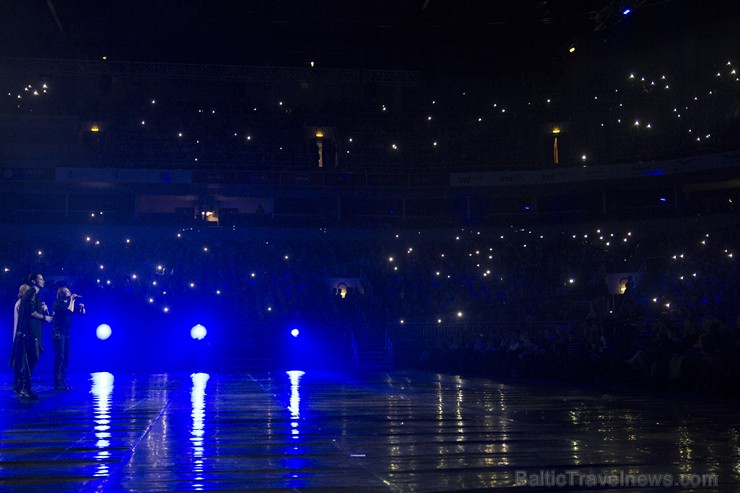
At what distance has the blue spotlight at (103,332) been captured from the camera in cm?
2573

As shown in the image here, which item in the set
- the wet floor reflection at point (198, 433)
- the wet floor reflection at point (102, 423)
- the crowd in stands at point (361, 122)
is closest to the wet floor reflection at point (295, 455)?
the wet floor reflection at point (198, 433)

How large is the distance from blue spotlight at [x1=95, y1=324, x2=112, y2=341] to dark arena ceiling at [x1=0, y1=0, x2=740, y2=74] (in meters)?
12.5

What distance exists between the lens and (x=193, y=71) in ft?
112

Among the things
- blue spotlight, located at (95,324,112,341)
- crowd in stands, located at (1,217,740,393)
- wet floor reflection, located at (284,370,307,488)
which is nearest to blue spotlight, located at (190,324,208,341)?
crowd in stands, located at (1,217,740,393)

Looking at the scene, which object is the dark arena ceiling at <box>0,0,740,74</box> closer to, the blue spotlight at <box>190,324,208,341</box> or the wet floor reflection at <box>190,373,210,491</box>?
the blue spotlight at <box>190,324,208,341</box>

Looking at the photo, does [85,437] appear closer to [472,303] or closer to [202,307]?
[202,307]

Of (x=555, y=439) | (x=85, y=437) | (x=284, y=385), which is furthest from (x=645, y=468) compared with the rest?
(x=284, y=385)

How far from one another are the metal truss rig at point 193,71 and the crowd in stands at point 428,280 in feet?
24.2

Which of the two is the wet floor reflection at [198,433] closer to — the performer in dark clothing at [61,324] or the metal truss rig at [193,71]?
the performer in dark clothing at [61,324]

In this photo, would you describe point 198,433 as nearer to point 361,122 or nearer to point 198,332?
point 198,332

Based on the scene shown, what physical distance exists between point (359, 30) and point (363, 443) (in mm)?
26895

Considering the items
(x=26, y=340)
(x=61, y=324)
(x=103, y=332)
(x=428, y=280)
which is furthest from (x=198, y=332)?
(x=26, y=340)

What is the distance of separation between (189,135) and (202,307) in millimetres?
13822

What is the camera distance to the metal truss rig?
33.6 meters
